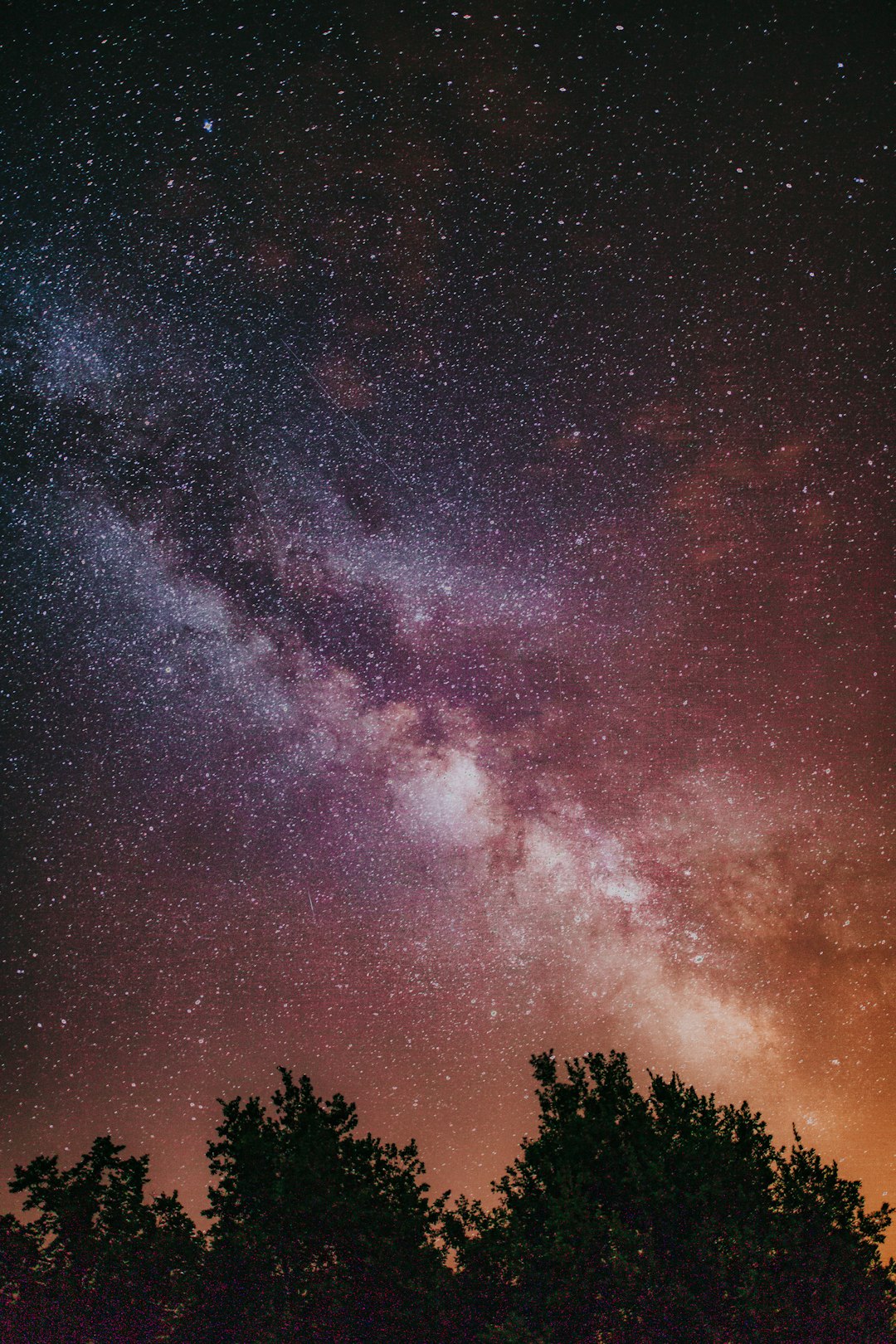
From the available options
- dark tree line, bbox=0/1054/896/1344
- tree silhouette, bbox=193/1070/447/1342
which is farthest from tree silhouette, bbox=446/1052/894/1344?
tree silhouette, bbox=193/1070/447/1342

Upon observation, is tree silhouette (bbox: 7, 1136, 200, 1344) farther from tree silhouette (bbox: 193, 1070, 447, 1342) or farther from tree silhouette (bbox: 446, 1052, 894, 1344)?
tree silhouette (bbox: 446, 1052, 894, 1344)

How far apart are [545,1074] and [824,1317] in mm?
4675

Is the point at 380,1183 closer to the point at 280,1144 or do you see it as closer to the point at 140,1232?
the point at 280,1144

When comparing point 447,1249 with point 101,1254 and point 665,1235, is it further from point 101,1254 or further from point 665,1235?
point 101,1254

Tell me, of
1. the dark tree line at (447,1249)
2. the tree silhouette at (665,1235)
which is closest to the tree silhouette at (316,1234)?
the dark tree line at (447,1249)

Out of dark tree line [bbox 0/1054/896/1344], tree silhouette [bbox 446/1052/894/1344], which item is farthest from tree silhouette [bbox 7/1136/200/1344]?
tree silhouette [bbox 446/1052/894/1344]

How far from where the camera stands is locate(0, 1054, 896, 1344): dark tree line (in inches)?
313

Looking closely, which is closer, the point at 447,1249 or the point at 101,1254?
the point at 101,1254

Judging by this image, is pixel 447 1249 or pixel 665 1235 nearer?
pixel 665 1235

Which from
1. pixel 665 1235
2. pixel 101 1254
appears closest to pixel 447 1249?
pixel 665 1235

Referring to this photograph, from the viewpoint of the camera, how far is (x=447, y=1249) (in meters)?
9.88

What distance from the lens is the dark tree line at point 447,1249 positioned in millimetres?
7961

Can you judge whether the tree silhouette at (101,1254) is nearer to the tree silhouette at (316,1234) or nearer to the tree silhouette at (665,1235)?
the tree silhouette at (316,1234)

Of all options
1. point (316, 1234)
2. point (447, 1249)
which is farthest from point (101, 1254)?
point (447, 1249)
